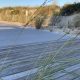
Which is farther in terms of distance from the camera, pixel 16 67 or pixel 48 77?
pixel 16 67

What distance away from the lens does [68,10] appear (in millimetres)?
18375

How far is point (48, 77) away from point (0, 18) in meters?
17.3

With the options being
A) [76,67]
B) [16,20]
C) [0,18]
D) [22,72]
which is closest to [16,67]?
[22,72]

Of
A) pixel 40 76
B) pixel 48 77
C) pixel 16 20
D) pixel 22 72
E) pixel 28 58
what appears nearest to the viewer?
pixel 40 76

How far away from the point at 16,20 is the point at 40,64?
15862 millimetres

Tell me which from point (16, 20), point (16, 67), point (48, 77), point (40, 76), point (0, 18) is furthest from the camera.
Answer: point (0, 18)

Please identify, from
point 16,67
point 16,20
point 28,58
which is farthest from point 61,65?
point 16,20

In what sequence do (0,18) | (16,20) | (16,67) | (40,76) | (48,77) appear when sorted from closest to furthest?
(40,76)
(48,77)
(16,67)
(16,20)
(0,18)

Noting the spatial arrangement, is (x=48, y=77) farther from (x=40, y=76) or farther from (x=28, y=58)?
(x=28, y=58)

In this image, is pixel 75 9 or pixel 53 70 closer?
pixel 53 70

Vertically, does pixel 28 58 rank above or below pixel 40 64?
below

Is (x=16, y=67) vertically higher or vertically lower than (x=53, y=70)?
lower

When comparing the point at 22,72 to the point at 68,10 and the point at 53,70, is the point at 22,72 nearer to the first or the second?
the point at 53,70

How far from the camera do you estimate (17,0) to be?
7.32 ft
